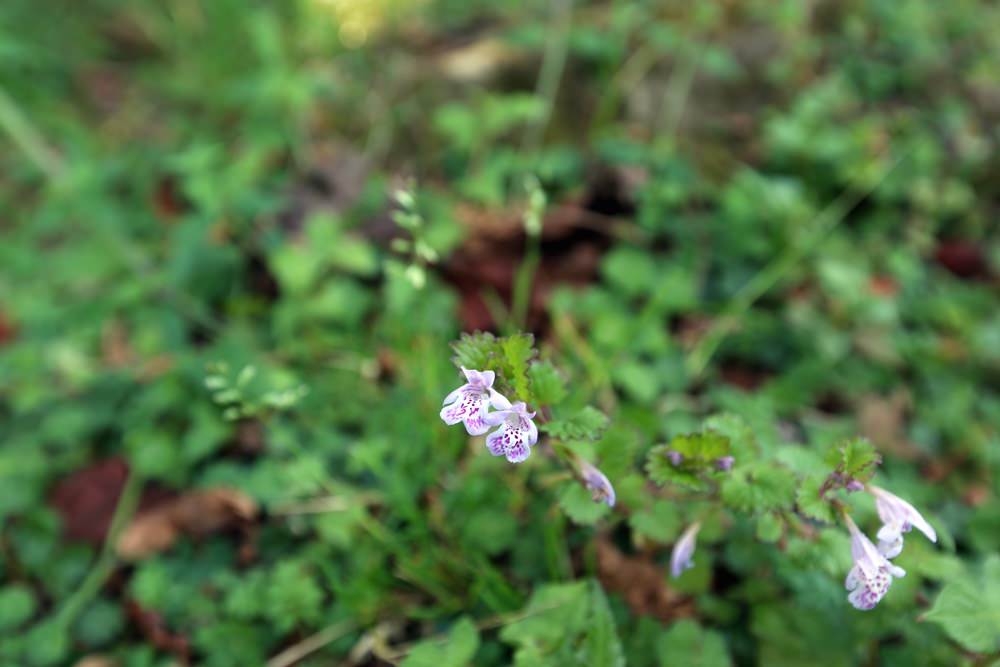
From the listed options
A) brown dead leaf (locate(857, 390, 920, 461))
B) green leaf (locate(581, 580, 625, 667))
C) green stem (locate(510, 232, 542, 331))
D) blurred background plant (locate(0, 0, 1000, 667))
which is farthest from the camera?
green stem (locate(510, 232, 542, 331))

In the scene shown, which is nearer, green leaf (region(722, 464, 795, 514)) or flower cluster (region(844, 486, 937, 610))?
flower cluster (region(844, 486, 937, 610))

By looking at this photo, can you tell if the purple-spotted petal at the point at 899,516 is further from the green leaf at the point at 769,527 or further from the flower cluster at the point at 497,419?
the flower cluster at the point at 497,419

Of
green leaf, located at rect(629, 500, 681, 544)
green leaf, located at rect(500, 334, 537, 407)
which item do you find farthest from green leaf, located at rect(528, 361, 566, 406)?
green leaf, located at rect(629, 500, 681, 544)

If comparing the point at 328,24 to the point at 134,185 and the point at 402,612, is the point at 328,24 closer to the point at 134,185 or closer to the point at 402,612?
the point at 134,185

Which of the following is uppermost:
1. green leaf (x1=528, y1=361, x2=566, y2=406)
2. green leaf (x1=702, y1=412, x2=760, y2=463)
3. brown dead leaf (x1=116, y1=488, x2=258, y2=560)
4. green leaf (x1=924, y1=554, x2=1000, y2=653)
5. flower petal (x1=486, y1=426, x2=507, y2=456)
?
flower petal (x1=486, y1=426, x2=507, y2=456)

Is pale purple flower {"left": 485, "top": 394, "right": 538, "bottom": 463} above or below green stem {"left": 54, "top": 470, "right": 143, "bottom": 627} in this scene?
above

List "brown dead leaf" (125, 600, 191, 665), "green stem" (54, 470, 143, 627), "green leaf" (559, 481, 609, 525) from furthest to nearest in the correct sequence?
"green stem" (54, 470, 143, 627)
"brown dead leaf" (125, 600, 191, 665)
"green leaf" (559, 481, 609, 525)

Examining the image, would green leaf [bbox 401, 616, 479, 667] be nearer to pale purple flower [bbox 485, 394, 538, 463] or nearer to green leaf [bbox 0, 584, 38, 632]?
pale purple flower [bbox 485, 394, 538, 463]
